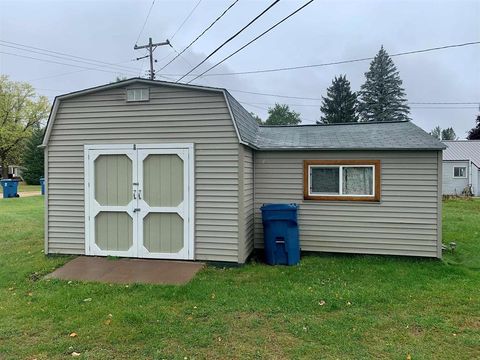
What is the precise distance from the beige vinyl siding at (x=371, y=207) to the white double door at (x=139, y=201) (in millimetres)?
1656

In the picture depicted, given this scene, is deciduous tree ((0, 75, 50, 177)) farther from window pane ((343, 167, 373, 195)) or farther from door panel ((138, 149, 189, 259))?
window pane ((343, 167, 373, 195))

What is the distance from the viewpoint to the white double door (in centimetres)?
603

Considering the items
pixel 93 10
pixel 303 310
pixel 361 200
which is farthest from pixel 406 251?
pixel 93 10

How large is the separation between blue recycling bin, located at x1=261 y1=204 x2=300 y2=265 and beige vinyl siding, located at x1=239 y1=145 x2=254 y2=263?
17.1 inches

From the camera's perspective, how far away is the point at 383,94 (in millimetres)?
39719

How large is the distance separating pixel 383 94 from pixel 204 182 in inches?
1542

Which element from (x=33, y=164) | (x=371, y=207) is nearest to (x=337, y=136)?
(x=371, y=207)

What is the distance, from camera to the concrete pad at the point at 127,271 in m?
5.18

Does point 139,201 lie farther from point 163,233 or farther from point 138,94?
point 138,94

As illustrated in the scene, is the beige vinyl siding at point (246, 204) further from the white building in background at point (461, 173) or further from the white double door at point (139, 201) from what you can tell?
the white building in background at point (461, 173)

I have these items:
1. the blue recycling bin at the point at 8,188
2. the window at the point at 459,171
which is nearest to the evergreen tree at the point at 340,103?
the window at the point at 459,171

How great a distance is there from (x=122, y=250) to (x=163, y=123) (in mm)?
2424

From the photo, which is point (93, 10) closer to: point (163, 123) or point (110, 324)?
point (163, 123)

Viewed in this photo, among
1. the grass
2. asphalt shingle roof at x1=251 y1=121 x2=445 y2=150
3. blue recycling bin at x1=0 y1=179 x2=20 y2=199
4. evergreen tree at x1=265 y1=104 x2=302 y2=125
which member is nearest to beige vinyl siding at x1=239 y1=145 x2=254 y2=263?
the grass
